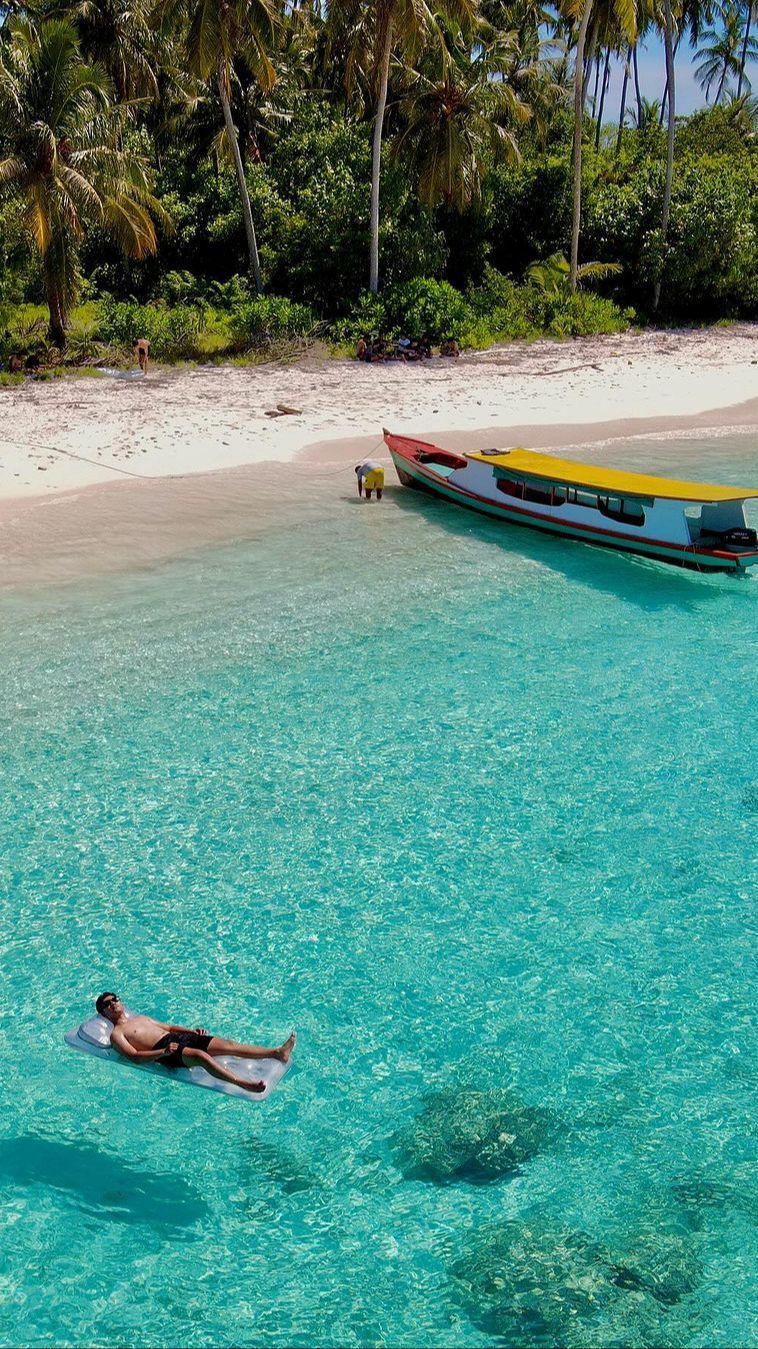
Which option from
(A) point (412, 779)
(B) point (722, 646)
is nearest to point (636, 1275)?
(A) point (412, 779)

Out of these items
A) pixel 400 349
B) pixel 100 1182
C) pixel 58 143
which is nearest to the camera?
pixel 100 1182

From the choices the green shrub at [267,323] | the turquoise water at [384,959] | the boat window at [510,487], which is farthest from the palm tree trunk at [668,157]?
the turquoise water at [384,959]

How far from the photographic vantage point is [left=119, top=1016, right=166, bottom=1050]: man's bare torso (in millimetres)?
9531

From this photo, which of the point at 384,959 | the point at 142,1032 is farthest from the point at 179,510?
the point at 142,1032

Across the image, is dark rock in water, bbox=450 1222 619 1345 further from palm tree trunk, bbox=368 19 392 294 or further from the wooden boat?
palm tree trunk, bbox=368 19 392 294

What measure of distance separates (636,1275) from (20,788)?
32.4 ft

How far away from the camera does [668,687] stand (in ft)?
59.6

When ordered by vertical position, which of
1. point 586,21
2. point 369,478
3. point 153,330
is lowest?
point 369,478

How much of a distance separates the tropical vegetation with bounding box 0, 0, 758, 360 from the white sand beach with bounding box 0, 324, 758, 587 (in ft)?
12.2

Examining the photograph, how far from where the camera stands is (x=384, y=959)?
11.8 metres

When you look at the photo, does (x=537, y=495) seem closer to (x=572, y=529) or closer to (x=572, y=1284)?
(x=572, y=529)

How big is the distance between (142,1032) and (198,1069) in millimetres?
621

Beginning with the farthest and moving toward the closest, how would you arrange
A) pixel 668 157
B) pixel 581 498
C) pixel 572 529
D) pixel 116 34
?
pixel 668 157
pixel 116 34
pixel 572 529
pixel 581 498

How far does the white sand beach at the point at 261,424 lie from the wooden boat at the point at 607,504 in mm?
3534
